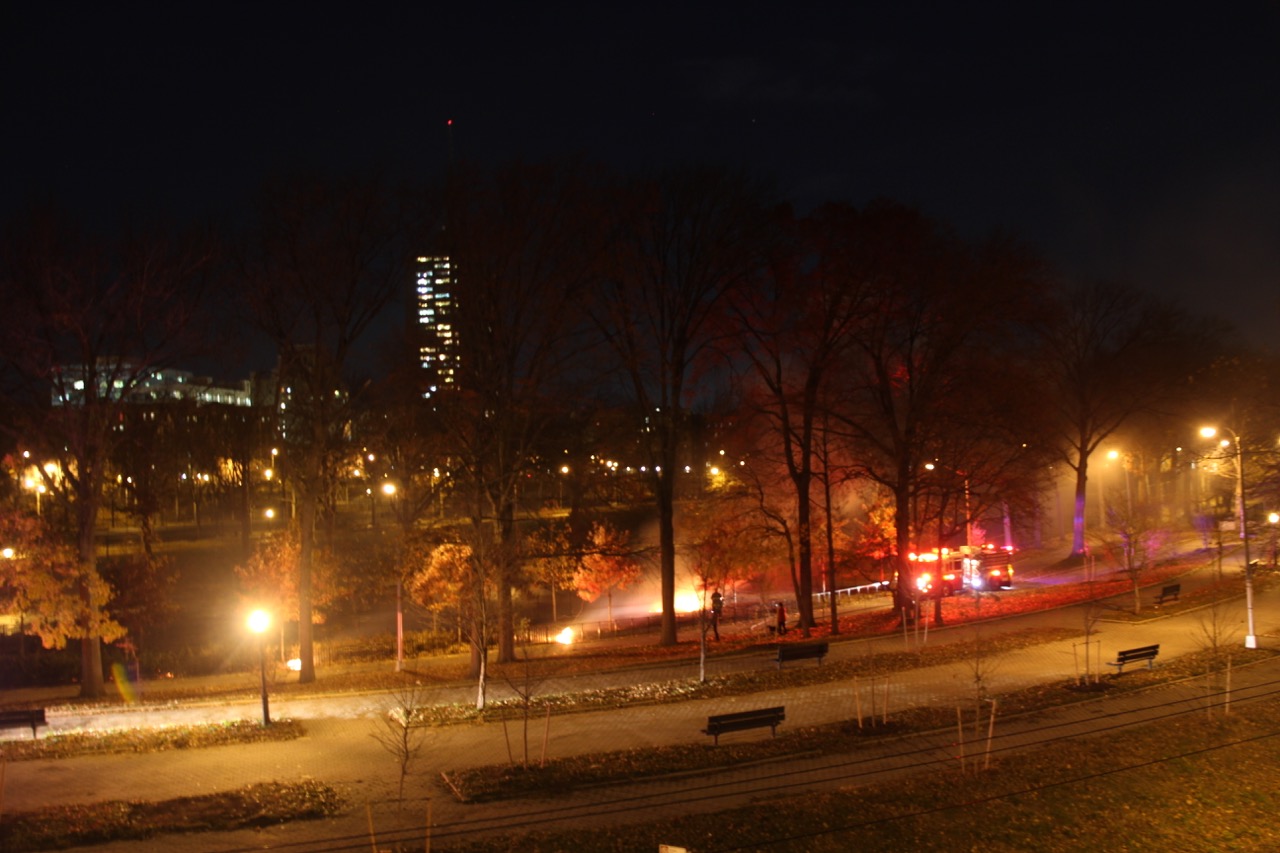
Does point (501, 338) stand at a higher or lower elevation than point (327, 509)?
higher

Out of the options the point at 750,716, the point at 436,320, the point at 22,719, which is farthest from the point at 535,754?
the point at 436,320

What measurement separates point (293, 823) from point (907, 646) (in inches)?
668

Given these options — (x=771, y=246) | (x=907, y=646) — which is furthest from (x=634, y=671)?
A: (x=771, y=246)

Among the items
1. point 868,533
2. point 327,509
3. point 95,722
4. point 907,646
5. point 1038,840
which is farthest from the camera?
point 868,533

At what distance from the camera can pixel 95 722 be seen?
713 inches

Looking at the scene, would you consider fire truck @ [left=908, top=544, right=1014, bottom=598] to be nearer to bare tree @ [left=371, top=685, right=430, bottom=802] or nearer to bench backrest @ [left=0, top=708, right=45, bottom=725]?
bare tree @ [left=371, top=685, right=430, bottom=802]

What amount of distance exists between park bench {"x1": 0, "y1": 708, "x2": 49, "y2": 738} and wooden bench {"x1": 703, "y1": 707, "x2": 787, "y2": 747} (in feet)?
37.6

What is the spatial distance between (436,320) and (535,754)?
15444 mm

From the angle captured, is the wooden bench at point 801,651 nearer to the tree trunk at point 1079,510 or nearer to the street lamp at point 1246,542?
the street lamp at point 1246,542

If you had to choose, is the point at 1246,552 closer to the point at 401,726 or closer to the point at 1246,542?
the point at 1246,542

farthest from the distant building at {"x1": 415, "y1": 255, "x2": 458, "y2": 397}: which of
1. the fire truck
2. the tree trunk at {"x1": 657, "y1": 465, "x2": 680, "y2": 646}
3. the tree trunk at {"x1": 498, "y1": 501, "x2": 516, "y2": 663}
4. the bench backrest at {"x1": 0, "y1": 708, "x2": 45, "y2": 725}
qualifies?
the fire truck

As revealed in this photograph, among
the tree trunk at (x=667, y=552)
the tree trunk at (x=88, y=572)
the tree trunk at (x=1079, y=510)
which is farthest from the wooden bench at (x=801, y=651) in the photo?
the tree trunk at (x=1079, y=510)

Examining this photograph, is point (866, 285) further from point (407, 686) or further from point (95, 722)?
point (95, 722)

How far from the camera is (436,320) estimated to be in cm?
2728
